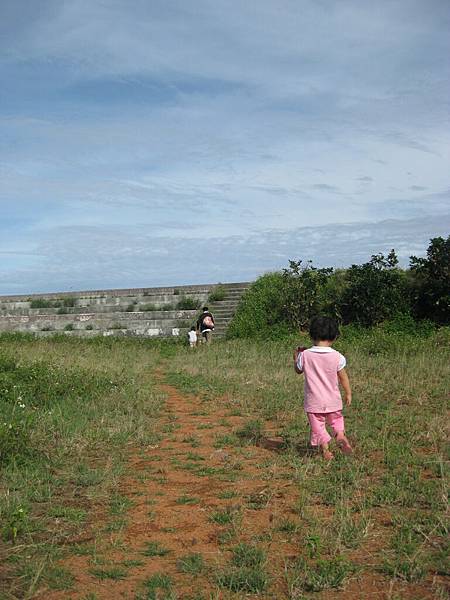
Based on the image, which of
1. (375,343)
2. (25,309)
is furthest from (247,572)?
(25,309)

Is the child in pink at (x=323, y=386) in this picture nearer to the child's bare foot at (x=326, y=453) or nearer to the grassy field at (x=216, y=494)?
the child's bare foot at (x=326, y=453)

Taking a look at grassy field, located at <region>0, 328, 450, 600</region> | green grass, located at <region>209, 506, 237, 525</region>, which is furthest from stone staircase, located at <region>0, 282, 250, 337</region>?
green grass, located at <region>209, 506, 237, 525</region>

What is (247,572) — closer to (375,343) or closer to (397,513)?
(397,513)

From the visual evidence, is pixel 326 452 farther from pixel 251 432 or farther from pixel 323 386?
pixel 251 432

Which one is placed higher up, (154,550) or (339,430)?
(339,430)

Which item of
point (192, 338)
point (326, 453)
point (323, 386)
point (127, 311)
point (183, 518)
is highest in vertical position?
point (127, 311)

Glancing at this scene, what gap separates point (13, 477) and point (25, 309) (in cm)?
2192

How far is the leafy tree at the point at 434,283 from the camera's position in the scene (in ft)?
62.1

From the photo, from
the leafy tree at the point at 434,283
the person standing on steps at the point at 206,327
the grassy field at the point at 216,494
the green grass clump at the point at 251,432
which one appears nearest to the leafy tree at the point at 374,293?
the leafy tree at the point at 434,283

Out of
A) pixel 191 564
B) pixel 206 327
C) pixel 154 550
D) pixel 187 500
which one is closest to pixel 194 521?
pixel 187 500

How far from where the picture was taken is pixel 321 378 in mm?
6621

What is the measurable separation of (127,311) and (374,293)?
31.6ft

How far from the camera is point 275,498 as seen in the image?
5.28 metres

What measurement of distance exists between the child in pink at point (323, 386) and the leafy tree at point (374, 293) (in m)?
13.3
